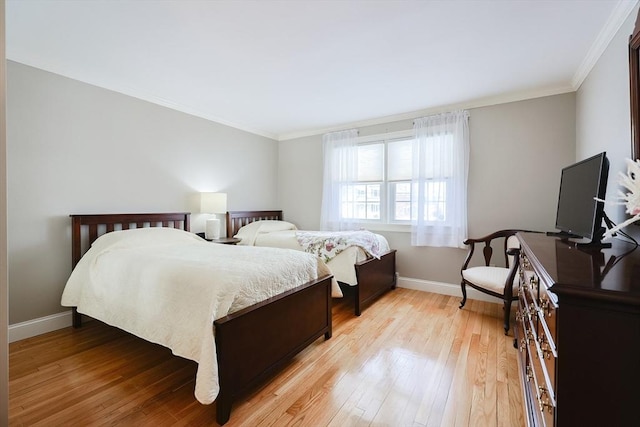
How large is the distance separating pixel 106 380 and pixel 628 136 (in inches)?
147

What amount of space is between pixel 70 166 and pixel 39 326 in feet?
4.87

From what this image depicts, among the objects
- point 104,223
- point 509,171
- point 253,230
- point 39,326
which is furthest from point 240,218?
point 509,171

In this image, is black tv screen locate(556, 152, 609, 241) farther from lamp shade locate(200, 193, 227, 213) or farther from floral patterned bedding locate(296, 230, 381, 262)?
lamp shade locate(200, 193, 227, 213)

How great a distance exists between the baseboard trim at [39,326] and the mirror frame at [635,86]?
4.58m

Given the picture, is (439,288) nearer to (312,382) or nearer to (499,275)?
(499,275)

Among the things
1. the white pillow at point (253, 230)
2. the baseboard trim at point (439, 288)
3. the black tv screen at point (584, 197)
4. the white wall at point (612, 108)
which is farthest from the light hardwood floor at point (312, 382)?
the white pillow at point (253, 230)

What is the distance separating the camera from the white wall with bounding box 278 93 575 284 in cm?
299

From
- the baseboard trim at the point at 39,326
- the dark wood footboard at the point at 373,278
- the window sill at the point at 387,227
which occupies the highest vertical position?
the window sill at the point at 387,227

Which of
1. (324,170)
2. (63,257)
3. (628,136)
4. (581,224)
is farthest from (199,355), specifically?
(324,170)

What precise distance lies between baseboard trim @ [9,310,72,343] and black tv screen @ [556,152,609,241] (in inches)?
164

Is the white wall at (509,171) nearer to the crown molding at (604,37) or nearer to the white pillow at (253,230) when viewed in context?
the crown molding at (604,37)

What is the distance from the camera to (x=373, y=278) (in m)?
3.31

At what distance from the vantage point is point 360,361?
6.91ft

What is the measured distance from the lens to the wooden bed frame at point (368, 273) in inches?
119
